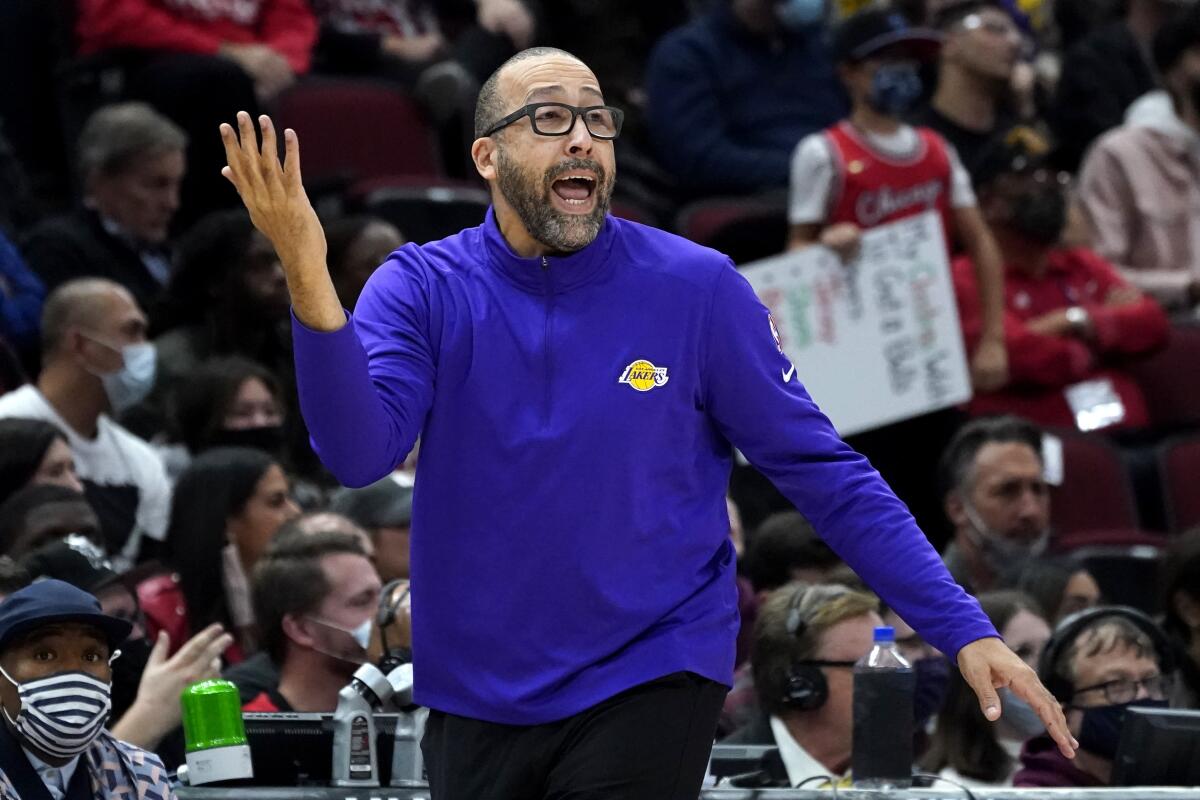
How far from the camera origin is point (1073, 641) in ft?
16.6

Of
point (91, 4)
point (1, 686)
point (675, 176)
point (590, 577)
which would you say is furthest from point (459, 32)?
point (590, 577)

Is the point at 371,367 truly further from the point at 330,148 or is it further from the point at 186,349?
the point at 330,148

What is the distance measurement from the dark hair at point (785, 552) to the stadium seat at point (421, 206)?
2258 mm

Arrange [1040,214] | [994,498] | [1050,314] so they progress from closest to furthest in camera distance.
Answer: [994,498] < [1040,214] < [1050,314]

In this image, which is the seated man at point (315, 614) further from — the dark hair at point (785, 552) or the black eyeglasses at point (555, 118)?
the black eyeglasses at point (555, 118)

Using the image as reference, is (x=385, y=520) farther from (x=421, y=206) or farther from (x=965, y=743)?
(x=421, y=206)

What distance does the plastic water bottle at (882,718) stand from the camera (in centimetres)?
429

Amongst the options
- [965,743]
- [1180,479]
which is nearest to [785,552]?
[965,743]

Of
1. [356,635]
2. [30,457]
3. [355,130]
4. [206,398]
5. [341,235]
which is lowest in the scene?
[356,635]

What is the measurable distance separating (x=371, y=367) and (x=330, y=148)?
5443mm

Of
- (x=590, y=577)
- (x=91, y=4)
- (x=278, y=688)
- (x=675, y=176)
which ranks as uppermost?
→ (x=91, y=4)

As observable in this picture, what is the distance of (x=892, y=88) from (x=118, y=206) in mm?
2751

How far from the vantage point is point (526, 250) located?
340 centimetres

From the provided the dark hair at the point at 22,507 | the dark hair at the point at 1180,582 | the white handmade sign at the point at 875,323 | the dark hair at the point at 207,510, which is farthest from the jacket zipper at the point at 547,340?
the white handmade sign at the point at 875,323
